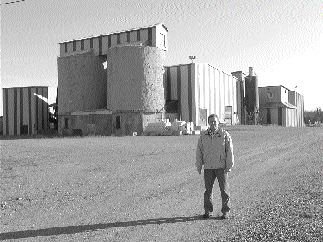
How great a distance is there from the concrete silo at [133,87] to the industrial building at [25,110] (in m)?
14.6

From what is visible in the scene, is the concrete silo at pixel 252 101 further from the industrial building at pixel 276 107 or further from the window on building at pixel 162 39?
the window on building at pixel 162 39

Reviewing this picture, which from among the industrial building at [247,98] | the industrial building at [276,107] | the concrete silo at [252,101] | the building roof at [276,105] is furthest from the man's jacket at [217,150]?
the building roof at [276,105]

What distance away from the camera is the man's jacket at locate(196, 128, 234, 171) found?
22.5 ft

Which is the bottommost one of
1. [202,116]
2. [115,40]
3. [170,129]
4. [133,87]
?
[170,129]

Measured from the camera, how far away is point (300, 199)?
8008 millimetres

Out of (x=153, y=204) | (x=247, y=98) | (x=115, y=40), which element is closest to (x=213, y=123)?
(x=153, y=204)

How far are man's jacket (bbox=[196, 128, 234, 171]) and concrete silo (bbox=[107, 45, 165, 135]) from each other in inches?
1437

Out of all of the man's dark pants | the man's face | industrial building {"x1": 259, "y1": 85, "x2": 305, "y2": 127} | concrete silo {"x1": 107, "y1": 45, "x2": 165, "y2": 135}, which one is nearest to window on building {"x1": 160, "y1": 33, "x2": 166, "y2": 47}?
concrete silo {"x1": 107, "y1": 45, "x2": 165, "y2": 135}

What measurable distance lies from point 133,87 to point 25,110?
19570 mm

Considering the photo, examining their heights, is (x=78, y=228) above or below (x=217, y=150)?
below

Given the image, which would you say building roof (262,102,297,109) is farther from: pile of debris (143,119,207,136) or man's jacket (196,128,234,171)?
man's jacket (196,128,234,171)

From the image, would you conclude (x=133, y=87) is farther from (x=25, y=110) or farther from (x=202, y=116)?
(x=25, y=110)

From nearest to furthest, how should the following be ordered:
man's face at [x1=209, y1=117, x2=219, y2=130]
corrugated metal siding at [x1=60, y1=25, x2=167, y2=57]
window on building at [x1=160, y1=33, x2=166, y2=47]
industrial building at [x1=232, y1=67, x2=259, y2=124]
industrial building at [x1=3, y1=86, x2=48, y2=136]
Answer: man's face at [x1=209, y1=117, x2=219, y2=130], corrugated metal siding at [x1=60, y1=25, x2=167, y2=57], window on building at [x1=160, y1=33, x2=166, y2=47], industrial building at [x1=3, y1=86, x2=48, y2=136], industrial building at [x1=232, y1=67, x2=259, y2=124]

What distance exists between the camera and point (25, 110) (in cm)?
5353
